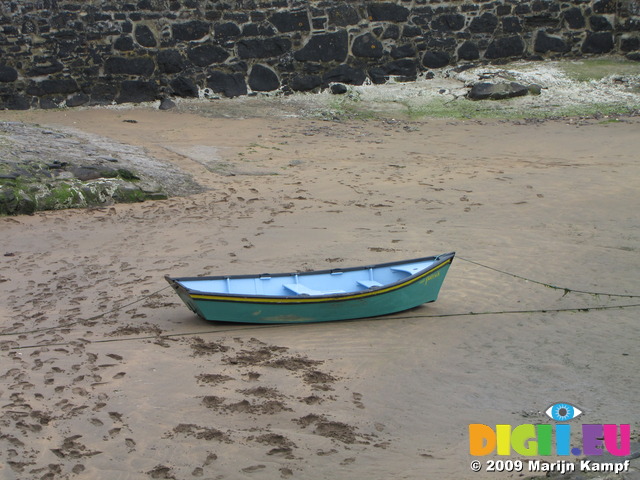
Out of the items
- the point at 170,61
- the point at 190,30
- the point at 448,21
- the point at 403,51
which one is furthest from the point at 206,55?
the point at 448,21

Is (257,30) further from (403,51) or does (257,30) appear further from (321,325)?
(321,325)

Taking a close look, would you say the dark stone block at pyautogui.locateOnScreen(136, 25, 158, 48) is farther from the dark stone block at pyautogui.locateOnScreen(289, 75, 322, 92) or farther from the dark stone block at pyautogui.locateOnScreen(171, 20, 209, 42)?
the dark stone block at pyautogui.locateOnScreen(289, 75, 322, 92)

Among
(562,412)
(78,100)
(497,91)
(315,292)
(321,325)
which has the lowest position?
(562,412)

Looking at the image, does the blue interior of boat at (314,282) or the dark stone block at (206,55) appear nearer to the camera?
the blue interior of boat at (314,282)

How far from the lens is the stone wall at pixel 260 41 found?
15695 mm

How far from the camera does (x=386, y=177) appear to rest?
12.2 meters

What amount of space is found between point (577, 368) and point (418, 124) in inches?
354

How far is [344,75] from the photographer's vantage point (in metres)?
16.9

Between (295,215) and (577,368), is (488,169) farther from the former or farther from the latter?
(577,368)

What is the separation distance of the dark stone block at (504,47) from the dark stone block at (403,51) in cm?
152

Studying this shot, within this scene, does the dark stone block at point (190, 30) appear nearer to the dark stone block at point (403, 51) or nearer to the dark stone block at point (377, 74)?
the dark stone block at point (377, 74)

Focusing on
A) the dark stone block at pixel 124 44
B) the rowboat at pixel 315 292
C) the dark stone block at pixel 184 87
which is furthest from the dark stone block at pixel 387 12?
the rowboat at pixel 315 292

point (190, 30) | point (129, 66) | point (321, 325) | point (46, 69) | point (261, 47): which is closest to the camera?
point (321, 325)

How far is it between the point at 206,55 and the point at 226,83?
0.63 metres
